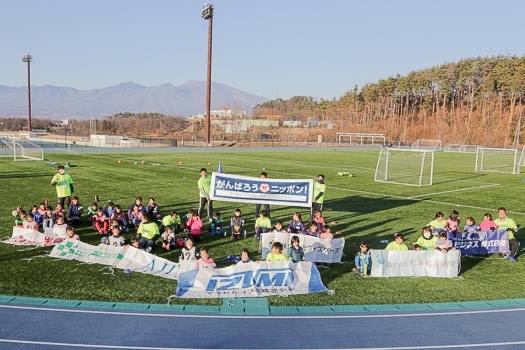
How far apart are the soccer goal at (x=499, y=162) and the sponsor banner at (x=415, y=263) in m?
32.1

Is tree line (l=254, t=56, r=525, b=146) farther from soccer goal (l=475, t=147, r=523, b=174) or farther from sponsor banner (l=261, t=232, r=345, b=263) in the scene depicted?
sponsor banner (l=261, t=232, r=345, b=263)

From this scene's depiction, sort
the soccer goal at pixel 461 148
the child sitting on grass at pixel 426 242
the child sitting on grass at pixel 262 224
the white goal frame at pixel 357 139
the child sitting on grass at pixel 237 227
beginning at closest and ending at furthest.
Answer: the child sitting on grass at pixel 426 242 < the child sitting on grass at pixel 262 224 < the child sitting on grass at pixel 237 227 < the soccer goal at pixel 461 148 < the white goal frame at pixel 357 139

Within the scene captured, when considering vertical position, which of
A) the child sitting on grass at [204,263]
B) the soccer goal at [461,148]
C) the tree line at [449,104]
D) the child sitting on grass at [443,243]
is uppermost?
the tree line at [449,104]

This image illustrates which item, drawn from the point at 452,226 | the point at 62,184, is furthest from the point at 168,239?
the point at 452,226

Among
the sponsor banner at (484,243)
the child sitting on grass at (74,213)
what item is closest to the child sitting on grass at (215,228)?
the child sitting on grass at (74,213)

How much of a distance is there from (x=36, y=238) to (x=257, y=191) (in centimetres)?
658

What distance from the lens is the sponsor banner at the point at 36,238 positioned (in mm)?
14172

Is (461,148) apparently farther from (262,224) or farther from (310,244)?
(310,244)

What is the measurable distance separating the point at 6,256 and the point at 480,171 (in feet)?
126

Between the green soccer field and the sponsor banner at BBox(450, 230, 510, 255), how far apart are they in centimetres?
40

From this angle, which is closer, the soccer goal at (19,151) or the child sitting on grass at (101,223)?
the child sitting on grass at (101,223)

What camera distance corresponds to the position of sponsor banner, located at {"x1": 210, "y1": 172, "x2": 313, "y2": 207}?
16.1 metres

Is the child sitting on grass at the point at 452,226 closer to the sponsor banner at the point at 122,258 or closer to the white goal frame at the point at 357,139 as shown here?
the sponsor banner at the point at 122,258

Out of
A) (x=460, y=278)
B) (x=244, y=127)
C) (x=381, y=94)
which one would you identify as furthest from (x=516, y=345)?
(x=244, y=127)
